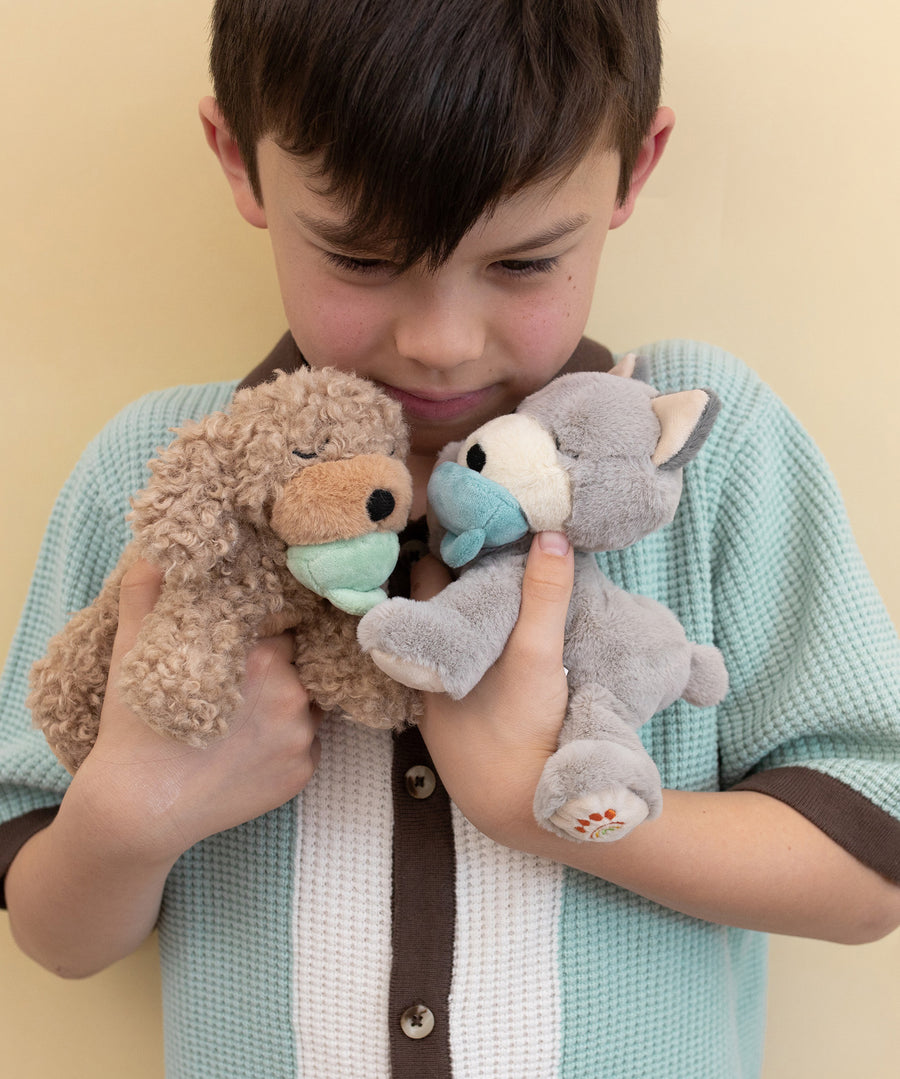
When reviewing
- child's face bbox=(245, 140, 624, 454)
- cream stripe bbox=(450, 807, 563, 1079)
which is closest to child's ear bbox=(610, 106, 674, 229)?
child's face bbox=(245, 140, 624, 454)

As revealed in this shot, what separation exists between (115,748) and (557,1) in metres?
0.61

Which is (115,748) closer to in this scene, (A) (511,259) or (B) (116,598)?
(B) (116,598)

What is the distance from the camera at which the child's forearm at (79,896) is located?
72 cm

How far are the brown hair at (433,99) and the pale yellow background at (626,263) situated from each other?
0.43 meters

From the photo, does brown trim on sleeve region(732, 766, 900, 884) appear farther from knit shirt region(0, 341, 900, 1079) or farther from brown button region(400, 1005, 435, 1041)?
brown button region(400, 1005, 435, 1041)

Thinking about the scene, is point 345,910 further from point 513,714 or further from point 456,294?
point 456,294

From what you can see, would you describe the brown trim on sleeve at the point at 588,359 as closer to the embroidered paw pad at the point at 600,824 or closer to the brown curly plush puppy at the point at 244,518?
the brown curly plush puppy at the point at 244,518

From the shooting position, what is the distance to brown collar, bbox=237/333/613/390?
31.9 inches

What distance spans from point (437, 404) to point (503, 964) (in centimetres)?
45

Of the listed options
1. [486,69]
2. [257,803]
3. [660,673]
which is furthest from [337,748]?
[486,69]

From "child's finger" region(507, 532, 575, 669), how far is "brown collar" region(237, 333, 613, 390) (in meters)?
0.25

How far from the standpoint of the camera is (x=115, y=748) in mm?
674

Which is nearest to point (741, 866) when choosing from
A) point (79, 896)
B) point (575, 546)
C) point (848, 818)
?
point (848, 818)

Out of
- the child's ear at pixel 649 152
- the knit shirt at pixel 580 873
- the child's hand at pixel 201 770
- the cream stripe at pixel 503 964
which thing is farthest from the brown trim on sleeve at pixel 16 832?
the child's ear at pixel 649 152
